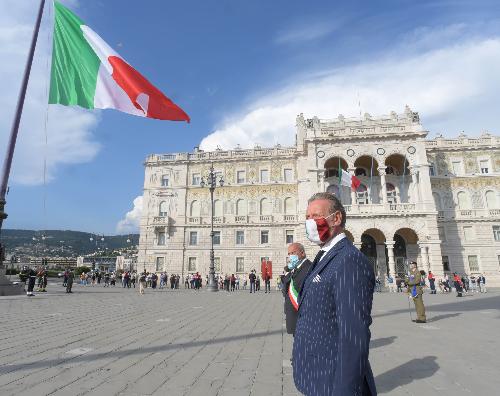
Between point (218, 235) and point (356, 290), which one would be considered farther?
point (218, 235)

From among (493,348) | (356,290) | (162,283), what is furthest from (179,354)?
(162,283)

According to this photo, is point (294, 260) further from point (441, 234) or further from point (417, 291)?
point (441, 234)

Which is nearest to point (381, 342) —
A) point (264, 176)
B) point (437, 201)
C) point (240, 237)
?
point (240, 237)

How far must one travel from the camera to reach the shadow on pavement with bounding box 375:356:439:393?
14.0ft

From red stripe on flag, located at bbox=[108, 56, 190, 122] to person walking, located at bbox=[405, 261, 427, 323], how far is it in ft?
25.5

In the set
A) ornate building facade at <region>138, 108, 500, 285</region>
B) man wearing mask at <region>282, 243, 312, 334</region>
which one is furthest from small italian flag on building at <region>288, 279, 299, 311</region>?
ornate building facade at <region>138, 108, 500, 285</region>

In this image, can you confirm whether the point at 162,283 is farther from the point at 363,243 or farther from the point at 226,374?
the point at 226,374

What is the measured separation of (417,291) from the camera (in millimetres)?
9414

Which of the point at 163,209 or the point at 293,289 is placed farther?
the point at 163,209

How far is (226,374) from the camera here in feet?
14.9

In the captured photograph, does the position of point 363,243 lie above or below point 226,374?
above

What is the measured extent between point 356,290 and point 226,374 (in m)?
3.47

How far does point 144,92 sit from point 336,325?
789 cm

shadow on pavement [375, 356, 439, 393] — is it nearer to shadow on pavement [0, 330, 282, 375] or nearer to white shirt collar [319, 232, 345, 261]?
white shirt collar [319, 232, 345, 261]
